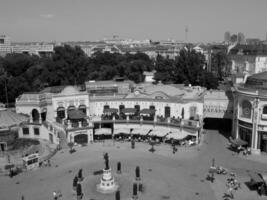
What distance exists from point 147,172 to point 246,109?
19.7 metres

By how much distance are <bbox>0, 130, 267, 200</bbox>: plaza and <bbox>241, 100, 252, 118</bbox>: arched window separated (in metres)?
5.80

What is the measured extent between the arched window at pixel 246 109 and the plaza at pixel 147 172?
5796 mm

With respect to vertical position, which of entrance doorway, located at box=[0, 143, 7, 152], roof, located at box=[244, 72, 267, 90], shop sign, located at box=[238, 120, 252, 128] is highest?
roof, located at box=[244, 72, 267, 90]

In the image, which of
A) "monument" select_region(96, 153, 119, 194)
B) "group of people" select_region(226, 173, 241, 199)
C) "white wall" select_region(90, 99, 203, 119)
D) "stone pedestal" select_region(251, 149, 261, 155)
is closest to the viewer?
"group of people" select_region(226, 173, 241, 199)

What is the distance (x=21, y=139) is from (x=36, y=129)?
10.3 feet

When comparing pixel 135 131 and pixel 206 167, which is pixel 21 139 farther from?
pixel 206 167

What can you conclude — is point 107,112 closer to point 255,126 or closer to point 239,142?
point 239,142

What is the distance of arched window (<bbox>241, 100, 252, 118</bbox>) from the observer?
137 feet

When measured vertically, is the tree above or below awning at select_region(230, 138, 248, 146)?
above

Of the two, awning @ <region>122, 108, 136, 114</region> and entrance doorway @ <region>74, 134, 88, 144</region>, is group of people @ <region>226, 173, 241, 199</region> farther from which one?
entrance doorway @ <region>74, 134, 88, 144</region>

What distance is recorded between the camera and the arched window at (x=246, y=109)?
137 ft

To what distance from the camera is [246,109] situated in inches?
1668

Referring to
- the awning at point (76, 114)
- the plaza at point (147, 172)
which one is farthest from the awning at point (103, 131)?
the awning at point (76, 114)

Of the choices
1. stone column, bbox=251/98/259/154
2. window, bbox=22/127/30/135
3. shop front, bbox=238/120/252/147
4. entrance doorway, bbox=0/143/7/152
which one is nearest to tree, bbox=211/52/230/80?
shop front, bbox=238/120/252/147
